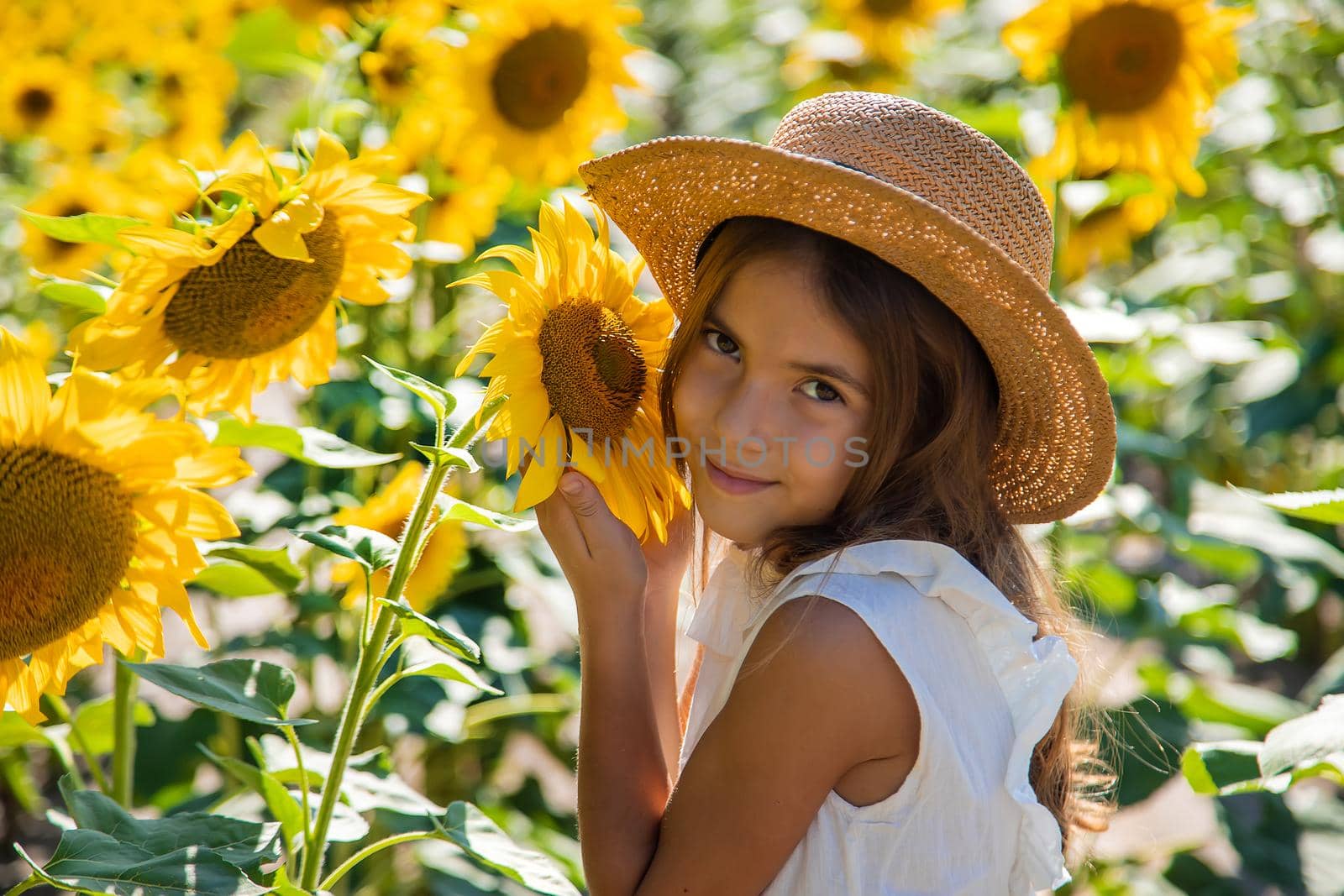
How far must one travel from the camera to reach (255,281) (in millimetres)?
924

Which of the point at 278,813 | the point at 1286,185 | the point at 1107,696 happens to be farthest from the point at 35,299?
the point at 1286,185

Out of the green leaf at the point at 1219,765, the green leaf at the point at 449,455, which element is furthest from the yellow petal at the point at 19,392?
the green leaf at the point at 1219,765

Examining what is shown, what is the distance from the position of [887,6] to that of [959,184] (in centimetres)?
187

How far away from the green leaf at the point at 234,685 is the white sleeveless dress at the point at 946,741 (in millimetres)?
355

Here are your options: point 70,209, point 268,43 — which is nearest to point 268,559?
point 268,43

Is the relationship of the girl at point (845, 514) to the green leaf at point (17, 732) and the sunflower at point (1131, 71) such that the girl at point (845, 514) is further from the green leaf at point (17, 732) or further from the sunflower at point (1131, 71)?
the sunflower at point (1131, 71)

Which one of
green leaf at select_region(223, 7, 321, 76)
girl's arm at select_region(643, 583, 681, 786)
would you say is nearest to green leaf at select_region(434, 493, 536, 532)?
girl's arm at select_region(643, 583, 681, 786)

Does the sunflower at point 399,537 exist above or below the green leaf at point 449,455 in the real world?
below

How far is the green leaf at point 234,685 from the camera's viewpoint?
837 millimetres

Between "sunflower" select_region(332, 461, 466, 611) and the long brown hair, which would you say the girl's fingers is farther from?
"sunflower" select_region(332, 461, 466, 611)

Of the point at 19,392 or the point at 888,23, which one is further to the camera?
the point at 888,23

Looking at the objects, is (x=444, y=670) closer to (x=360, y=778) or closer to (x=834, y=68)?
(x=360, y=778)

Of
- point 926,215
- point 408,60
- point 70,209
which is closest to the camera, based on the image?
point 926,215

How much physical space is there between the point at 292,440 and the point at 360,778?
0.99ft
